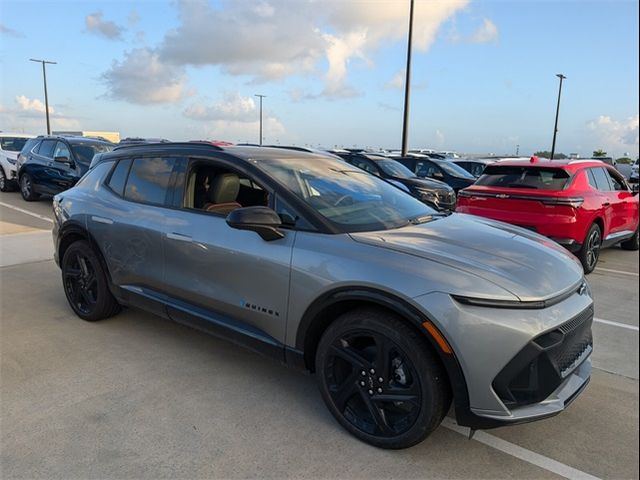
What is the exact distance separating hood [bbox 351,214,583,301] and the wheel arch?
1.01 feet

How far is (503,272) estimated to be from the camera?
2.52 meters

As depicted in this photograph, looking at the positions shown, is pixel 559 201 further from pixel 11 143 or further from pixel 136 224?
pixel 11 143

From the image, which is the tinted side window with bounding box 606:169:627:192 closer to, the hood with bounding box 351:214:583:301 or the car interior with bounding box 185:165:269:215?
the hood with bounding box 351:214:583:301

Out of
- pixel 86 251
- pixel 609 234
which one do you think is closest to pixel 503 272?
pixel 86 251

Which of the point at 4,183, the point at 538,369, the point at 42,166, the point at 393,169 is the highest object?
the point at 393,169

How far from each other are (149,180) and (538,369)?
3.17 m

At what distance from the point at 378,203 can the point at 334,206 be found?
45 cm

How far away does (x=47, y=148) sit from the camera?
1185 centimetres

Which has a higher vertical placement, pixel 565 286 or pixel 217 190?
pixel 217 190

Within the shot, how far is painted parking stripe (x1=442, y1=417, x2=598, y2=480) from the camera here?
2505mm

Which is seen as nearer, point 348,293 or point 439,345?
point 439,345

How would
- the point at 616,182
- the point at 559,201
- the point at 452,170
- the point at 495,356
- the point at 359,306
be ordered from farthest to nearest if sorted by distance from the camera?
the point at 452,170
the point at 616,182
the point at 559,201
the point at 359,306
the point at 495,356

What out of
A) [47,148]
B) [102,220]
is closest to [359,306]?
[102,220]

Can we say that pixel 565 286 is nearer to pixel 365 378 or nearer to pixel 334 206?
pixel 365 378
